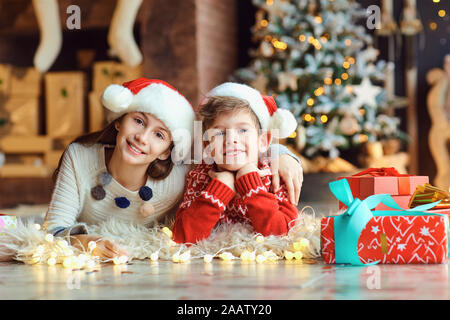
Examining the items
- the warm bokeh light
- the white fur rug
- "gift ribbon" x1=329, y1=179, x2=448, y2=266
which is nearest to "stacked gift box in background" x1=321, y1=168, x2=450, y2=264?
"gift ribbon" x1=329, y1=179, x2=448, y2=266

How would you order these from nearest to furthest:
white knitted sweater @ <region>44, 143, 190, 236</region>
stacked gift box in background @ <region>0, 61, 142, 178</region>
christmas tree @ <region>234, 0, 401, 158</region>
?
white knitted sweater @ <region>44, 143, 190, 236</region> < christmas tree @ <region>234, 0, 401, 158</region> < stacked gift box in background @ <region>0, 61, 142, 178</region>

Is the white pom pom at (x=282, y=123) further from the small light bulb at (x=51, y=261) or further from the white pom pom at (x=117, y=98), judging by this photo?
the small light bulb at (x=51, y=261)

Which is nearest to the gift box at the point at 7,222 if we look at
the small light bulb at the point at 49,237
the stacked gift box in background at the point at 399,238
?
the small light bulb at the point at 49,237

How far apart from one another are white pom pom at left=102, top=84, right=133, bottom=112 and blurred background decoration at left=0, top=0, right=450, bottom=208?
6.43 feet

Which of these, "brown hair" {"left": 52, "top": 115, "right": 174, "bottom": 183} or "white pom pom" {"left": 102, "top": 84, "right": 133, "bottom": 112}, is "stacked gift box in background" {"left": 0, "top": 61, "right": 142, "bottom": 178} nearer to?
"brown hair" {"left": 52, "top": 115, "right": 174, "bottom": 183}

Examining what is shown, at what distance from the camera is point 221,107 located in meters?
1.38

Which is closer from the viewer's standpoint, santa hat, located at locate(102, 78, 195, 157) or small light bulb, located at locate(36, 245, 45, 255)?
small light bulb, located at locate(36, 245, 45, 255)

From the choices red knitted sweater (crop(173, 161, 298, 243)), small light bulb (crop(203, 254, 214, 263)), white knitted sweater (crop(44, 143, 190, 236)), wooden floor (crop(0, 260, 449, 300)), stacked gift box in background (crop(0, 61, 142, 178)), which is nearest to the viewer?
wooden floor (crop(0, 260, 449, 300))

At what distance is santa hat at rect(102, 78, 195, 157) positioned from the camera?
1.40m

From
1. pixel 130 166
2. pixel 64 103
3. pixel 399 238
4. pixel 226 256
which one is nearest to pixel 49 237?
pixel 130 166

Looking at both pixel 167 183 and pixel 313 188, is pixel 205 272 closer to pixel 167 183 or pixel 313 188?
pixel 167 183

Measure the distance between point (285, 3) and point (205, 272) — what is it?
262 cm

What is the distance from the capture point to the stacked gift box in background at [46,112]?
395 centimetres

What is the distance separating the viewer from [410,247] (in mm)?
1155
